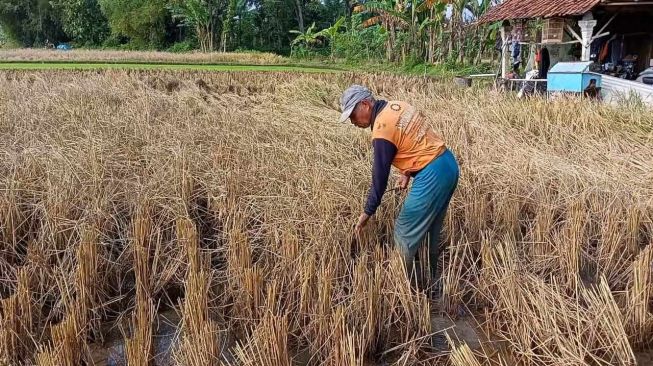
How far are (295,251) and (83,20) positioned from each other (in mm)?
34037

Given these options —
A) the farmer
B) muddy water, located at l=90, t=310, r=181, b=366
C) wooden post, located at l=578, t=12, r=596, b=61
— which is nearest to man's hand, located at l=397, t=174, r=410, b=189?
the farmer

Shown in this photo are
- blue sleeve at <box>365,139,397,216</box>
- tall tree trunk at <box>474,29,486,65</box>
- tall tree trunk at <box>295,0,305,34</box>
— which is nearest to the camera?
blue sleeve at <box>365,139,397,216</box>

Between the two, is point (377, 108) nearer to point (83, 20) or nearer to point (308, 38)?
point (308, 38)

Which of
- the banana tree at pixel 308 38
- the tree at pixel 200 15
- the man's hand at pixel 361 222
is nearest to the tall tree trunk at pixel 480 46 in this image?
the banana tree at pixel 308 38

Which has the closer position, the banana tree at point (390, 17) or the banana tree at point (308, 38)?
the banana tree at point (390, 17)

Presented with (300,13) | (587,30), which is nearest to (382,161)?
(587,30)

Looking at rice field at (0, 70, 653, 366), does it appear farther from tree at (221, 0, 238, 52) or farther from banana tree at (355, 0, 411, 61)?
tree at (221, 0, 238, 52)

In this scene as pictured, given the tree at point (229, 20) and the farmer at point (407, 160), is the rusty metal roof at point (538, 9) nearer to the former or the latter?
the farmer at point (407, 160)

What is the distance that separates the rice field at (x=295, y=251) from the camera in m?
2.49

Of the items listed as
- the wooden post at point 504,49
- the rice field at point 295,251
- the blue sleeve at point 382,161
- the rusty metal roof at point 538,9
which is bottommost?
the rice field at point 295,251

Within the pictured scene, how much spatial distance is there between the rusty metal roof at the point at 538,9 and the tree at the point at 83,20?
89.7 ft

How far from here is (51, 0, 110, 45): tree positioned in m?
31.8

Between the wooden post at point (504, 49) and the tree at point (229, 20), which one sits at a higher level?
the tree at point (229, 20)

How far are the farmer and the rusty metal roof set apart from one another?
26.3 ft
